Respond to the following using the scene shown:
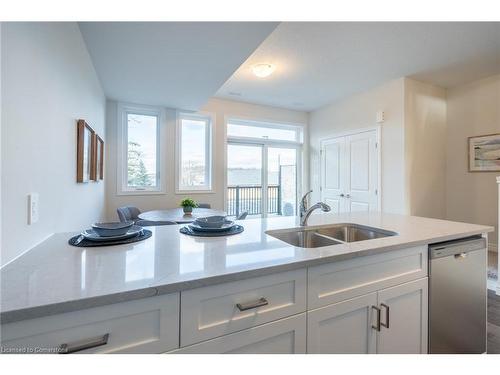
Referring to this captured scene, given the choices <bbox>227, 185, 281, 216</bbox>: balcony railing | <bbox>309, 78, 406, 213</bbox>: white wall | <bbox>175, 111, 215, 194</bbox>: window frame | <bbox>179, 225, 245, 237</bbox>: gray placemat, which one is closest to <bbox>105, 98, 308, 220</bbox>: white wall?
<bbox>175, 111, 215, 194</bbox>: window frame

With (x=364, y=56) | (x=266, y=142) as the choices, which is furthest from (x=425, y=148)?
(x=266, y=142)

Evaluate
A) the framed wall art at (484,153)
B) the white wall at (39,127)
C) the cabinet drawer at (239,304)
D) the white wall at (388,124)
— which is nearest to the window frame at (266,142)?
the white wall at (388,124)

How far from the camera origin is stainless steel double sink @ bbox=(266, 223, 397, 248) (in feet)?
5.00

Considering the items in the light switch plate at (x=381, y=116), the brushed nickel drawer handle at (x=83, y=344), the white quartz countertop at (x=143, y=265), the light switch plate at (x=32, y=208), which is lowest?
the brushed nickel drawer handle at (x=83, y=344)

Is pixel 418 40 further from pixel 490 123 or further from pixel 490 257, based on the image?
pixel 490 257

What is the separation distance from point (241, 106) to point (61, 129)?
11.9 ft

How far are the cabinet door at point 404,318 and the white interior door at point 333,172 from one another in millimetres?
3423

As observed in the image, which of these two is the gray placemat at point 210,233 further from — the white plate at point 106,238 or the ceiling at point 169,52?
the ceiling at point 169,52

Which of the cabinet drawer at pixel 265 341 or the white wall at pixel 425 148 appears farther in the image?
the white wall at pixel 425 148

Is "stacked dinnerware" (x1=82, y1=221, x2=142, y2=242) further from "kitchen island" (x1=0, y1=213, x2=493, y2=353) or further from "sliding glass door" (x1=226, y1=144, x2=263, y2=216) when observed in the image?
"sliding glass door" (x1=226, y1=144, x2=263, y2=216)

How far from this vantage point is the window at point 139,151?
13.1 ft

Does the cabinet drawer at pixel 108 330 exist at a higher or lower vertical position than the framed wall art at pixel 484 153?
lower

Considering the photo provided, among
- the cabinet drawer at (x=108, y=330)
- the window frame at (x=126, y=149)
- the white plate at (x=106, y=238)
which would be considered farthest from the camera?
the window frame at (x=126, y=149)
